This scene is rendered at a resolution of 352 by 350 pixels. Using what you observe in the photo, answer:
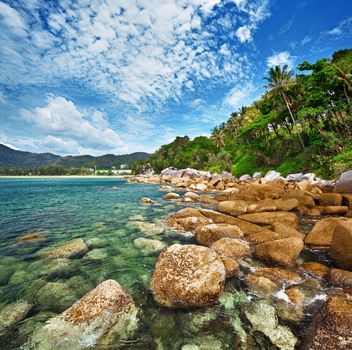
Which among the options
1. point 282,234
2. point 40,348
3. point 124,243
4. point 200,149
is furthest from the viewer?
point 200,149

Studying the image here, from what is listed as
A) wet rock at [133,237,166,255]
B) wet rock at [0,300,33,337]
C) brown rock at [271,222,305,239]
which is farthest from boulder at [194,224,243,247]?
wet rock at [0,300,33,337]

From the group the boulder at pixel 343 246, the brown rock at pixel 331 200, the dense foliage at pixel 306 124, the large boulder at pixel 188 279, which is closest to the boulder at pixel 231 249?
the large boulder at pixel 188 279

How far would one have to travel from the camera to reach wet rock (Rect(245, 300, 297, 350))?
13.2 feet

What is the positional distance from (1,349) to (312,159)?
34.5 m

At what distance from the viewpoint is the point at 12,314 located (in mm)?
4906

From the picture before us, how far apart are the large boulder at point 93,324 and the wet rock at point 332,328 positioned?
3148 millimetres

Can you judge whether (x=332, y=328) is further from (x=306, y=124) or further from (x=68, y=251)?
(x=306, y=124)

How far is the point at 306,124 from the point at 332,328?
139 ft

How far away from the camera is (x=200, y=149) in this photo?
261 ft

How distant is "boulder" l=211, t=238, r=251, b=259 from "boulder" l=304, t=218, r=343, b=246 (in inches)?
97.0

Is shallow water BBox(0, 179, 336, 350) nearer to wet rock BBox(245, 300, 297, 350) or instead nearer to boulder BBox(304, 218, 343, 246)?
wet rock BBox(245, 300, 297, 350)

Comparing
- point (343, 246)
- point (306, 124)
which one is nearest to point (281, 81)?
point (306, 124)

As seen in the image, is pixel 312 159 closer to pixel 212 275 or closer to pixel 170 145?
pixel 212 275

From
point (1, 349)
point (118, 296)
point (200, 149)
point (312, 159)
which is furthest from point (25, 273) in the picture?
point (200, 149)
